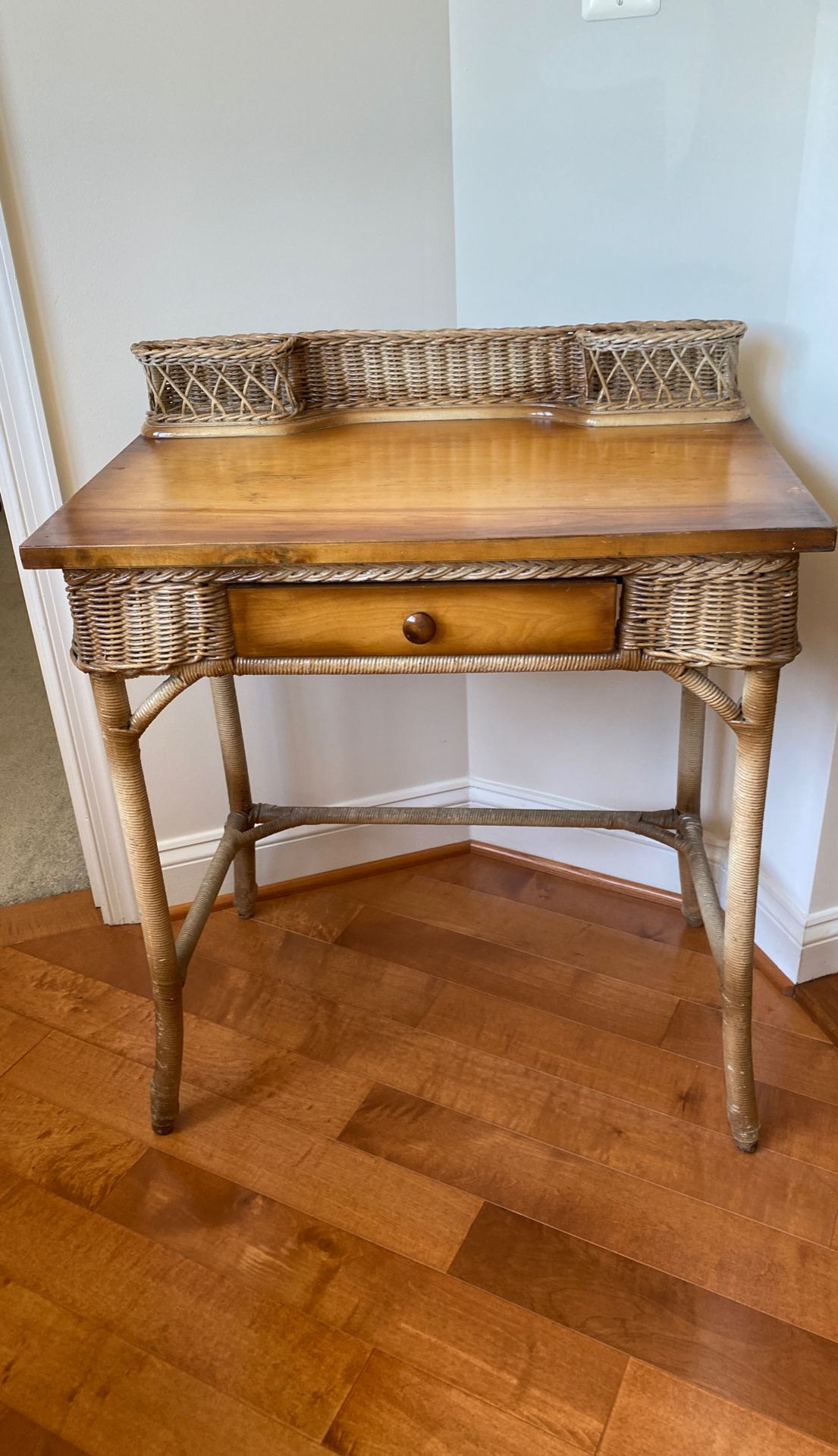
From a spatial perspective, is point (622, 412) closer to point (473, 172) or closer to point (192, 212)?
point (473, 172)

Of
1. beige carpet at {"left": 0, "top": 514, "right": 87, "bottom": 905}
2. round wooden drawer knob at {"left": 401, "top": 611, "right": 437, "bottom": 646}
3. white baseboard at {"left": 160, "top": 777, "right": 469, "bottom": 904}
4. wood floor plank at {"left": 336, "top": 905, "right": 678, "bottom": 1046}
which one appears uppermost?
round wooden drawer knob at {"left": 401, "top": 611, "right": 437, "bottom": 646}

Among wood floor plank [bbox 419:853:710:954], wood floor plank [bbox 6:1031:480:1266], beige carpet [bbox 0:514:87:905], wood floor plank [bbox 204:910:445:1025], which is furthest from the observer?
beige carpet [bbox 0:514:87:905]

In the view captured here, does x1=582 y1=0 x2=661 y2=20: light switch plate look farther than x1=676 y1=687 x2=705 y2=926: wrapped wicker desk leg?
No

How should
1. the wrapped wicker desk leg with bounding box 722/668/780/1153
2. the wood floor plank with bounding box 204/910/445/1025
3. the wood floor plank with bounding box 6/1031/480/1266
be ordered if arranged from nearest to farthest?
the wrapped wicker desk leg with bounding box 722/668/780/1153 < the wood floor plank with bounding box 6/1031/480/1266 < the wood floor plank with bounding box 204/910/445/1025

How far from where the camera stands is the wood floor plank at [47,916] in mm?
1918

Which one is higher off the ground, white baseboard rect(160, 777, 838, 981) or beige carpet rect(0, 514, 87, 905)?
white baseboard rect(160, 777, 838, 981)

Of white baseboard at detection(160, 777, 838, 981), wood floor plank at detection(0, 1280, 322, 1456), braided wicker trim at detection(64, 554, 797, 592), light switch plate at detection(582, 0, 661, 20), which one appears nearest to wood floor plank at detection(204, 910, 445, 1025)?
white baseboard at detection(160, 777, 838, 981)

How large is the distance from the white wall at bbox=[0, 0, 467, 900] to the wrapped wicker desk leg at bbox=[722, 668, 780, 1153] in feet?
2.81

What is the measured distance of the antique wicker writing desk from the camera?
1.08 m

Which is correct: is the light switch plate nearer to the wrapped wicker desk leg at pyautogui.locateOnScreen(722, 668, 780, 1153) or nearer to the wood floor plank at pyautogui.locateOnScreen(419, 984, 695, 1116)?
the wrapped wicker desk leg at pyautogui.locateOnScreen(722, 668, 780, 1153)

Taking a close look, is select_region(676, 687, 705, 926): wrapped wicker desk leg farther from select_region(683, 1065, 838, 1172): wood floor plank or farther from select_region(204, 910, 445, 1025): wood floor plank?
select_region(204, 910, 445, 1025): wood floor plank

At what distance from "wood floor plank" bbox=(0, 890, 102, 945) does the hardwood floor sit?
0.06 feet

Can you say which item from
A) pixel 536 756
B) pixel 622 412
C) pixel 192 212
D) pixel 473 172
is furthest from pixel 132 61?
pixel 536 756

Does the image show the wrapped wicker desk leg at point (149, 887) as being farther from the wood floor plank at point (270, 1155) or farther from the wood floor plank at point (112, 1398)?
the wood floor plank at point (112, 1398)
